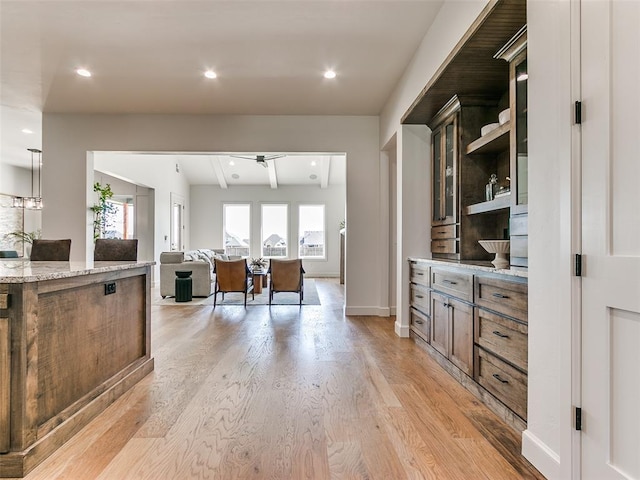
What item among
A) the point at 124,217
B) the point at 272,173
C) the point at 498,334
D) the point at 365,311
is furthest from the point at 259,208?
the point at 498,334

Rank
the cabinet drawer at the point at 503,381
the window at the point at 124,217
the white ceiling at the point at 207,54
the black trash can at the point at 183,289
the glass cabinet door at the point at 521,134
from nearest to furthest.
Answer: the cabinet drawer at the point at 503,381
the glass cabinet door at the point at 521,134
the white ceiling at the point at 207,54
the black trash can at the point at 183,289
the window at the point at 124,217

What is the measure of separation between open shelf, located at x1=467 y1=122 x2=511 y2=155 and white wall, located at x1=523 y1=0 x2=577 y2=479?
99cm

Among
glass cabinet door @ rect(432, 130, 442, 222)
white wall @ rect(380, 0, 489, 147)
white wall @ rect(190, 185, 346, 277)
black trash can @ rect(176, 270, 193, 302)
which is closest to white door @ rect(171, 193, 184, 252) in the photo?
white wall @ rect(190, 185, 346, 277)

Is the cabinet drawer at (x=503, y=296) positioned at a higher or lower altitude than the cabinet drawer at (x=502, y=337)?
higher

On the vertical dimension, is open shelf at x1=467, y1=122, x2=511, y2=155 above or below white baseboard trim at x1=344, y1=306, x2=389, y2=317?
above

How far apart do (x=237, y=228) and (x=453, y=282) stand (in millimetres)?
9492

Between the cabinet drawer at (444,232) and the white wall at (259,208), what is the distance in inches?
296

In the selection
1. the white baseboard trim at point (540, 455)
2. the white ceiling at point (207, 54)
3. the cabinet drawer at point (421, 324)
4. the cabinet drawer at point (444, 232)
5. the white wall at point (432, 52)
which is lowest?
the white baseboard trim at point (540, 455)

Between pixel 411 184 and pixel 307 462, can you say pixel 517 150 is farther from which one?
pixel 307 462

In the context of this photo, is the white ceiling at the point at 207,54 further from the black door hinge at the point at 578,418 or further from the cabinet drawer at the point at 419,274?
the black door hinge at the point at 578,418

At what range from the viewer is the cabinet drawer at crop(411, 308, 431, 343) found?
3.52 metres

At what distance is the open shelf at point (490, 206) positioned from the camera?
2768 millimetres

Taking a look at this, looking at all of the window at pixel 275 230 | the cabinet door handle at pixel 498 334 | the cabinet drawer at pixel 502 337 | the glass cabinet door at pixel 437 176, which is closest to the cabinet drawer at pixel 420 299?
the glass cabinet door at pixel 437 176

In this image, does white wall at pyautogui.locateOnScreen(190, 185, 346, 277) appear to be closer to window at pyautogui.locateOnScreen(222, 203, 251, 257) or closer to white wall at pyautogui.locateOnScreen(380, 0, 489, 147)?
window at pyautogui.locateOnScreen(222, 203, 251, 257)
